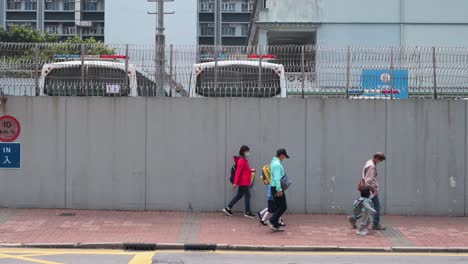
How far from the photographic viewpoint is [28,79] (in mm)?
14492

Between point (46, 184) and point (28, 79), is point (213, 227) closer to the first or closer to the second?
point (46, 184)

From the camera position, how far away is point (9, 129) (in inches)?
561

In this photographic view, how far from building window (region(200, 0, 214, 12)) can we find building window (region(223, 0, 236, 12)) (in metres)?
1.86

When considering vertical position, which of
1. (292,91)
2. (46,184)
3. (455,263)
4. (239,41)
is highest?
(239,41)

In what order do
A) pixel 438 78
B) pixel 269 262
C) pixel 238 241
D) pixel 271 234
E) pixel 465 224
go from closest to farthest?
pixel 269 262, pixel 238 241, pixel 271 234, pixel 465 224, pixel 438 78

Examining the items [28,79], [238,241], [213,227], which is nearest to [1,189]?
[28,79]

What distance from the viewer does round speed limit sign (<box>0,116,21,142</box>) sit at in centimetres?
1425

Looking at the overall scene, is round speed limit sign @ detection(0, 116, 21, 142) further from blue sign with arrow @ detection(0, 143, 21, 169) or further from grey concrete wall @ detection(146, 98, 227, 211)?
grey concrete wall @ detection(146, 98, 227, 211)

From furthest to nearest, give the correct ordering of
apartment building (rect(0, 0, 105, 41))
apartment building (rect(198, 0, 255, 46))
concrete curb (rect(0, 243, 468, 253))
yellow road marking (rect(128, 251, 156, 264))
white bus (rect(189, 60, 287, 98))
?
apartment building (rect(198, 0, 255, 46)), apartment building (rect(0, 0, 105, 41)), white bus (rect(189, 60, 287, 98)), concrete curb (rect(0, 243, 468, 253)), yellow road marking (rect(128, 251, 156, 264))

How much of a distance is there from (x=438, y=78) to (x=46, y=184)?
9730 millimetres

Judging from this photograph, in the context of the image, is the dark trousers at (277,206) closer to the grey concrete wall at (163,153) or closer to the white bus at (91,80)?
the grey concrete wall at (163,153)

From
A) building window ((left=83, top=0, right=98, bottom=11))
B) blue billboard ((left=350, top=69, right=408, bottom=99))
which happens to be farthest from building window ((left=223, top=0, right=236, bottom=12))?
blue billboard ((left=350, top=69, right=408, bottom=99))

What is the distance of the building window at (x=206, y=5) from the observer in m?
77.1

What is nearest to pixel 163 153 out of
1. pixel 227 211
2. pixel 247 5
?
pixel 227 211
